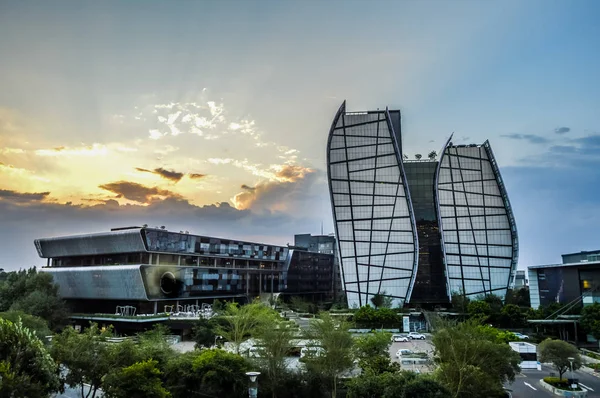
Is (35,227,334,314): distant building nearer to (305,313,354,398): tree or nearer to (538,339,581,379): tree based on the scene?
(305,313,354,398): tree

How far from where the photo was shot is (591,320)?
4747cm

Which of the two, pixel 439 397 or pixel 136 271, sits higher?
pixel 136 271

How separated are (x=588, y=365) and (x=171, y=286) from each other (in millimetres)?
51380

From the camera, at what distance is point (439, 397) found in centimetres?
1859

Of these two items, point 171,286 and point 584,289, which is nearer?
point 584,289

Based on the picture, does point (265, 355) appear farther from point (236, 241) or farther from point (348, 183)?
point (348, 183)

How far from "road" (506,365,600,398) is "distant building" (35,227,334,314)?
46.3m

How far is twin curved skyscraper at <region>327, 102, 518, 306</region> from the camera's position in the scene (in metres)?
78.1

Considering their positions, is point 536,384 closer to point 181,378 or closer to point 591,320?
point 591,320

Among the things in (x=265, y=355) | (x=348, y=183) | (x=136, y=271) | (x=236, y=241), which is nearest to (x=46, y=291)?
(x=136, y=271)

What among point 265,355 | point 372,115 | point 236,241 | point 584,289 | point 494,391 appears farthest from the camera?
point 372,115

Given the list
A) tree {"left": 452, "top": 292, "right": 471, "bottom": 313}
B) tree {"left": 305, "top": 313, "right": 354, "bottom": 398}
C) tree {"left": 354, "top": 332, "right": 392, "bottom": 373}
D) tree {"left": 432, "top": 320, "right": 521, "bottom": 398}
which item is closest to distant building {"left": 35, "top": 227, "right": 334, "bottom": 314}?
tree {"left": 452, "top": 292, "right": 471, "bottom": 313}

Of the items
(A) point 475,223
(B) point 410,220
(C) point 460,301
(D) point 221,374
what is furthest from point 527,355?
(A) point 475,223

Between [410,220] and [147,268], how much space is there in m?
Result: 45.7
